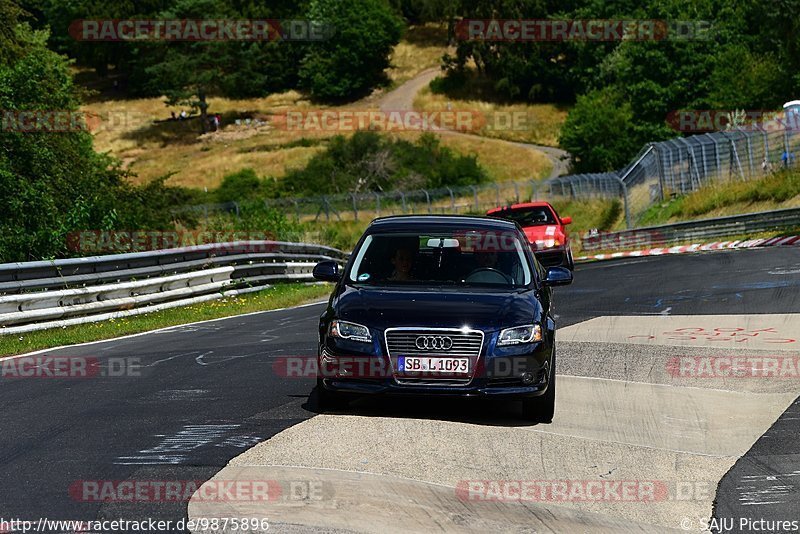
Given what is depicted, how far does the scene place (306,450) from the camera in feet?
26.2

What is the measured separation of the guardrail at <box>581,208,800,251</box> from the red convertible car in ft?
40.4

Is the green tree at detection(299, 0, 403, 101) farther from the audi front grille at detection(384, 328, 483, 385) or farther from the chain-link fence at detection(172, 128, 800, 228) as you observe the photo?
the audi front grille at detection(384, 328, 483, 385)

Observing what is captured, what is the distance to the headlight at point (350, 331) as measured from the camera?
29.8 feet

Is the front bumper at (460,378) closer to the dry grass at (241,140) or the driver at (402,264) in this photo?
the driver at (402,264)

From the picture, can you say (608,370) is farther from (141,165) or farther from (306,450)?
(141,165)

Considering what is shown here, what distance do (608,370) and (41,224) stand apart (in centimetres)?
1429

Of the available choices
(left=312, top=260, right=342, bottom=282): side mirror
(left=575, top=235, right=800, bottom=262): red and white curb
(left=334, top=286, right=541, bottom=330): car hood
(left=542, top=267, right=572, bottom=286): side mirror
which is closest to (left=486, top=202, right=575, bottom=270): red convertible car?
(left=575, top=235, right=800, bottom=262): red and white curb

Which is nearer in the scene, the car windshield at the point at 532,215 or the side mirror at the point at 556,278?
the side mirror at the point at 556,278

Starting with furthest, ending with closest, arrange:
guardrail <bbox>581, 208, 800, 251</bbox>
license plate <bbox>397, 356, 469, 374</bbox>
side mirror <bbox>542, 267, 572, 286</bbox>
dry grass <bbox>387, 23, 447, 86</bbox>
Result: dry grass <bbox>387, 23, 447, 86</bbox>
guardrail <bbox>581, 208, 800, 251</bbox>
side mirror <bbox>542, 267, 572, 286</bbox>
license plate <bbox>397, 356, 469, 374</bbox>

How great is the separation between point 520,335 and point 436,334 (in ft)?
2.14

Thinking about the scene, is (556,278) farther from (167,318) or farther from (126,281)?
(126,281)

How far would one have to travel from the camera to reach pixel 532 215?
26.5m

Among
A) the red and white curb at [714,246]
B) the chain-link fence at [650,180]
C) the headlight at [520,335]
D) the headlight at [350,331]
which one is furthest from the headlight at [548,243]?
the chain-link fence at [650,180]

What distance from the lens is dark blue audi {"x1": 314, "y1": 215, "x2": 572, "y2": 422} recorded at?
29.4 ft
